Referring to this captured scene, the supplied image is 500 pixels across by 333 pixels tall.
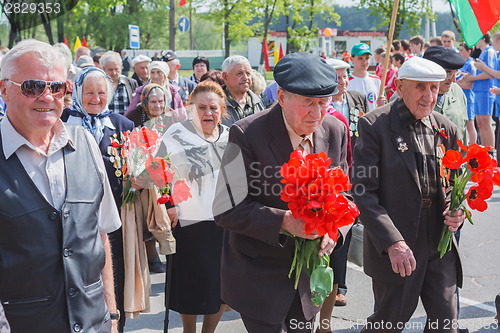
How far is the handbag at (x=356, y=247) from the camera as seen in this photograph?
5.35 m

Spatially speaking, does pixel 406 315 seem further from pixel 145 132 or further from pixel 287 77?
pixel 145 132

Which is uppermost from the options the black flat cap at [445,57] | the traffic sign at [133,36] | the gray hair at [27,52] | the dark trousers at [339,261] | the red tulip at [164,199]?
the gray hair at [27,52]

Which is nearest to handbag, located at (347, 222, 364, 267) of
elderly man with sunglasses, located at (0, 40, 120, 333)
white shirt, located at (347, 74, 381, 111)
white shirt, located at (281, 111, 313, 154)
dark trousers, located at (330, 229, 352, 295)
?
dark trousers, located at (330, 229, 352, 295)

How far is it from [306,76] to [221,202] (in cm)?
80

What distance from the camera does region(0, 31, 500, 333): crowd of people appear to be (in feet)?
8.36

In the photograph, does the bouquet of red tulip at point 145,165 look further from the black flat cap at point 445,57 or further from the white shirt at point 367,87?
the white shirt at point 367,87

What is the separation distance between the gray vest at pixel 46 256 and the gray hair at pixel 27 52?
0.34m

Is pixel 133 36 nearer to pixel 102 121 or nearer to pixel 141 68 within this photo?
pixel 141 68

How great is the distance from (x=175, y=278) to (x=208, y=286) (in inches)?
10.9

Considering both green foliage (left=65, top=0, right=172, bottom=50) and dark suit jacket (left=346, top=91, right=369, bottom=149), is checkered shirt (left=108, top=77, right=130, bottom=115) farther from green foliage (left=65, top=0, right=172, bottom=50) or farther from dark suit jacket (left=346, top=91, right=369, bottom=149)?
green foliage (left=65, top=0, right=172, bottom=50)

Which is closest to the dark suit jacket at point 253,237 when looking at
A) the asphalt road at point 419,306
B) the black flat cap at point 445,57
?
the asphalt road at point 419,306

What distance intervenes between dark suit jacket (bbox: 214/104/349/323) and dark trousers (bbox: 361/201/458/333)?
80 centimetres

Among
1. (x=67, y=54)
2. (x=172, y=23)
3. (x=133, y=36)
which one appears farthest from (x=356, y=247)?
(x=172, y=23)

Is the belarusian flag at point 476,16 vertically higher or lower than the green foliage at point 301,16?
higher
